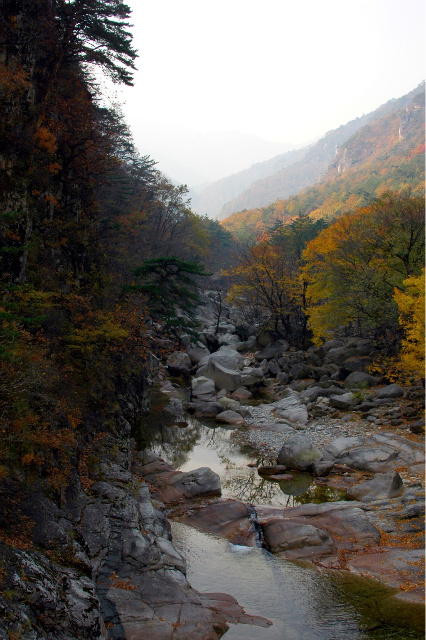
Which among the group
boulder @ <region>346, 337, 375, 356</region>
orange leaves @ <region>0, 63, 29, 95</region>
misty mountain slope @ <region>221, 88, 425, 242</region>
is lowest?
boulder @ <region>346, 337, 375, 356</region>

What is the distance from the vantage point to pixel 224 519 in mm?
11852

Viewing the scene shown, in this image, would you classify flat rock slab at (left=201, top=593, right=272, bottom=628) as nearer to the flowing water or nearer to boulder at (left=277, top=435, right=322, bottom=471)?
the flowing water

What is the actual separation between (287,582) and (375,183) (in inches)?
3950

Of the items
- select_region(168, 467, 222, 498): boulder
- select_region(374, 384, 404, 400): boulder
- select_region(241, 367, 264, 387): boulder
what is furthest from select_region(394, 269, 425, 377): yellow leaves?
select_region(241, 367, 264, 387): boulder

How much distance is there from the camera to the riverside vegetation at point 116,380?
7.27 m

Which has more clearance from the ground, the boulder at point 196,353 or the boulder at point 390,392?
the boulder at point 196,353

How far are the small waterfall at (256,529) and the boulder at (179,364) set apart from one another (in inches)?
725

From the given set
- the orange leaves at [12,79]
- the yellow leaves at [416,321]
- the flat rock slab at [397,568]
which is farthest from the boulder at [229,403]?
the orange leaves at [12,79]

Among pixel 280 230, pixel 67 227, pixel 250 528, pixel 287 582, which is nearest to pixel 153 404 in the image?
pixel 67 227

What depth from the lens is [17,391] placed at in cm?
761

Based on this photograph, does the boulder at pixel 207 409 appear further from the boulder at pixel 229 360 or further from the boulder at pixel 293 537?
the boulder at pixel 293 537

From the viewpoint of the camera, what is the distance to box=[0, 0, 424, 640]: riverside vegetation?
7266 millimetres

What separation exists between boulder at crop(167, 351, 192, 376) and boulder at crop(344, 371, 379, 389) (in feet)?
39.0

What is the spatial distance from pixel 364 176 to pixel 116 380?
368 feet
